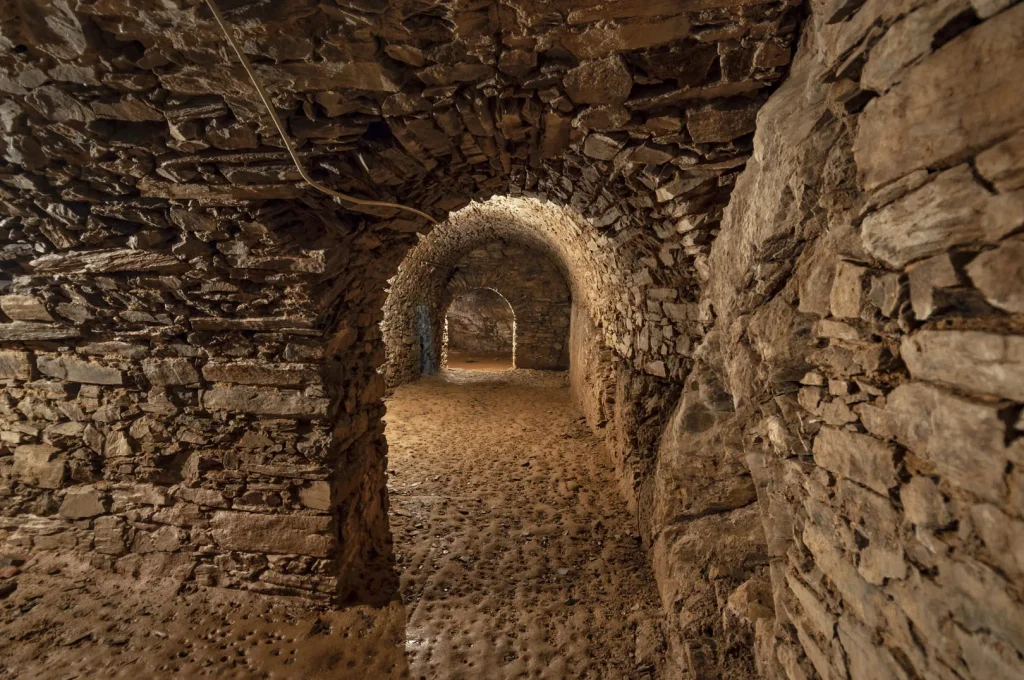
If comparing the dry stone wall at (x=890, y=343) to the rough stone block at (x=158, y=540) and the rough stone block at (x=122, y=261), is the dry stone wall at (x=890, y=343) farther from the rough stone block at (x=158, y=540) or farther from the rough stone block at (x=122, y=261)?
the rough stone block at (x=158, y=540)

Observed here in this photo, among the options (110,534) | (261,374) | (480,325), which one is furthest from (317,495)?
(480,325)

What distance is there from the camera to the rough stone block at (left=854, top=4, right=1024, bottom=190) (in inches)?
35.2

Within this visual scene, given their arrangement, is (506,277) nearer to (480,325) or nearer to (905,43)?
(480,325)

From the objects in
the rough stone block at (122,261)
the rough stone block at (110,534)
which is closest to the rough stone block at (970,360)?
the rough stone block at (122,261)

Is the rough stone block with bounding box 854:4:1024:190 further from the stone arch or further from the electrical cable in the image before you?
the stone arch

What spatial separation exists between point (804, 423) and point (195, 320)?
3485 mm

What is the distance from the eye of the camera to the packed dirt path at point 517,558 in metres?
2.85

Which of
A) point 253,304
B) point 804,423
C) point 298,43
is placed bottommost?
point 804,423

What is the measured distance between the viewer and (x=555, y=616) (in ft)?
10.3

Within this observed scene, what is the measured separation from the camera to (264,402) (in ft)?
9.95

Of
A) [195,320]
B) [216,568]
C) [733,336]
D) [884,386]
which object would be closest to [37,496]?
[216,568]

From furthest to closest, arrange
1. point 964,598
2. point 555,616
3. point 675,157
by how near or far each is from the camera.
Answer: point 555,616 → point 675,157 → point 964,598

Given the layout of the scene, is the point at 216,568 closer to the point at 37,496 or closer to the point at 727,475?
the point at 37,496

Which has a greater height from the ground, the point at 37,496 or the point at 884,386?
the point at 884,386
